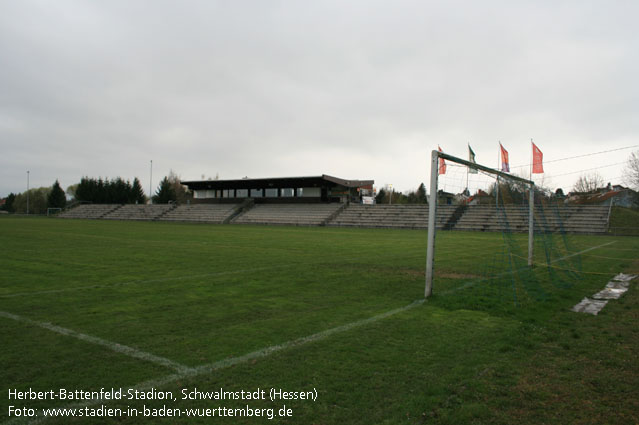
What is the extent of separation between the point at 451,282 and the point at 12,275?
10.9m

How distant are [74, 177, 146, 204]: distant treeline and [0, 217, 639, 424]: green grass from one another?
91.3 meters

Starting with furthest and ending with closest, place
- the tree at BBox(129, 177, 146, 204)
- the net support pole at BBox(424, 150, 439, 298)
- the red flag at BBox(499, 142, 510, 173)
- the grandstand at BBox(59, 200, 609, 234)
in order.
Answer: the tree at BBox(129, 177, 146, 204)
the grandstand at BBox(59, 200, 609, 234)
the red flag at BBox(499, 142, 510, 173)
the net support pole at BBox(424, 150, 439, 298)

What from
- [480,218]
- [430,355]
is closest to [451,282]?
[430,355]

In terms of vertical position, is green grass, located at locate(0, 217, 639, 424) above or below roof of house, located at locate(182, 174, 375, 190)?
below

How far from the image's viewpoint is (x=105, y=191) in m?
91.5

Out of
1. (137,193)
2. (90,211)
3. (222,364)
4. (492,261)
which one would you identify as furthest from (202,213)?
(222,364)

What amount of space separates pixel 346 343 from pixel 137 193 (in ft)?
336

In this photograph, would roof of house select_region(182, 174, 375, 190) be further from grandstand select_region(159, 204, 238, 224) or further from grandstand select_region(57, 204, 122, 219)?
grandstand select_region(57, 204, 122, 219)

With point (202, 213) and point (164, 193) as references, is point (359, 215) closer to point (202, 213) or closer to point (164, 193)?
point (202, 213)

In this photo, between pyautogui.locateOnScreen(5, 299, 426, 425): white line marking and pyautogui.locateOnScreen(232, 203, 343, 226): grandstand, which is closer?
pyautogui.locateOnScreen(5, 299, 426, 425): white line marking

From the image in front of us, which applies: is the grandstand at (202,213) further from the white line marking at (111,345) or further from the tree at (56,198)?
the tree at (56,198)

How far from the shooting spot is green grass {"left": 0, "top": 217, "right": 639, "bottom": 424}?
339cm

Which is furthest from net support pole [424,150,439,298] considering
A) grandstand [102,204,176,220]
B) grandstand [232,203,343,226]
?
grandstand [102,204,176,220]

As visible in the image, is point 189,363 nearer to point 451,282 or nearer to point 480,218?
point 451,282
